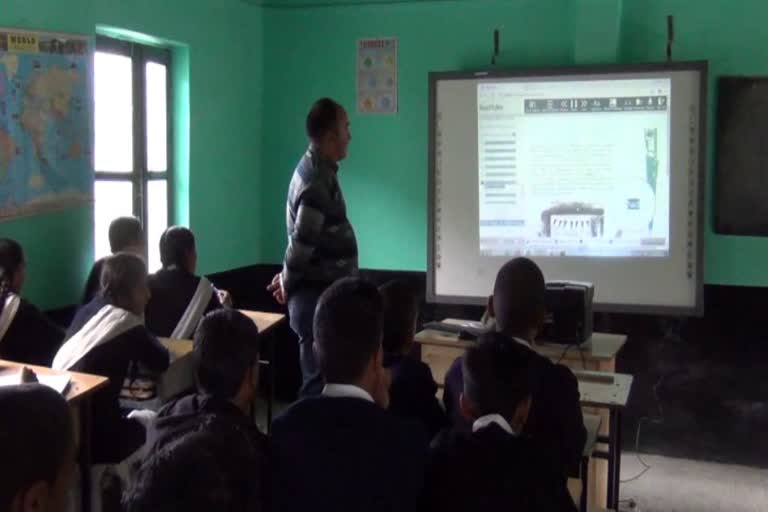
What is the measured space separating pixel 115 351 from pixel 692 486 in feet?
9.01

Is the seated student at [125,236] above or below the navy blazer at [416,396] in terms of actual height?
above

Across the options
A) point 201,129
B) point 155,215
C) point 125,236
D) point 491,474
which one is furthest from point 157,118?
point 491,474

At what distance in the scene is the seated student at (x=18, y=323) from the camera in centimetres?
293

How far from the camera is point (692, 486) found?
3.96m

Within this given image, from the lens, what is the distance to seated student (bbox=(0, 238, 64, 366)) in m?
2.93

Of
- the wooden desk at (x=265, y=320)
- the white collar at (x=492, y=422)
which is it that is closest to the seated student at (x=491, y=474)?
the white collar at (x=492, y=422)

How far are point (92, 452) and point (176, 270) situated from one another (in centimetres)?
98

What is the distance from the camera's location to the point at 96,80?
3822 millimetres

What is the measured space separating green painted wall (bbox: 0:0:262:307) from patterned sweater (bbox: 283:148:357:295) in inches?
37.7

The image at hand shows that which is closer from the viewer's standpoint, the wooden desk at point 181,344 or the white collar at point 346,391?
the white collar at point 346,391

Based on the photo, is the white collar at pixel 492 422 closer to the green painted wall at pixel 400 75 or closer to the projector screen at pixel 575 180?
the projector screen at pixel 575 180

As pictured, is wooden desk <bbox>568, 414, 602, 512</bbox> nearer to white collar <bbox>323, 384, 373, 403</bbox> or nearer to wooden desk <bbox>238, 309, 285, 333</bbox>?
white collar <bbox>323, 384, 373, 403</bbox>

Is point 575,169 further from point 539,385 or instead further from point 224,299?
point 539,385

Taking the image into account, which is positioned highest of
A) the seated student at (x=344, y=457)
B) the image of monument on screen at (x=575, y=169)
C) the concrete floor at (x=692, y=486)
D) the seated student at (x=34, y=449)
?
the image of monument on screen at (x=575, y=169)
